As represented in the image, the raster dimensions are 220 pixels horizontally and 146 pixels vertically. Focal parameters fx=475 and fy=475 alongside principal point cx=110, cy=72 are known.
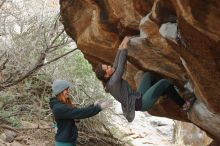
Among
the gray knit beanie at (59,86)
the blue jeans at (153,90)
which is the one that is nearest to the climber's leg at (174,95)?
the blue jeans at (153,90)

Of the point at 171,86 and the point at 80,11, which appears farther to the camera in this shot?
the point at 80,11

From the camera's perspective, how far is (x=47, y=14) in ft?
34.9

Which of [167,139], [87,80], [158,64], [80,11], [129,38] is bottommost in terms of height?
[167,139]

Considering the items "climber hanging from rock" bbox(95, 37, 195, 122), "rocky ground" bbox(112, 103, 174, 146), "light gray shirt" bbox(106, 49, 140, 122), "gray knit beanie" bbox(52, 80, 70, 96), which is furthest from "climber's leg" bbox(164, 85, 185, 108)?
"rocky ground" bbox(112, 103, 174, 146)

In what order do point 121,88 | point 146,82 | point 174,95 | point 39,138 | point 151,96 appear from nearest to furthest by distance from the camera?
point 121,88 → point 151,96 → point 174,95 → point 146,82 → point 39,138

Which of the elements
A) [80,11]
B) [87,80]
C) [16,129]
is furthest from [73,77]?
[80,11]

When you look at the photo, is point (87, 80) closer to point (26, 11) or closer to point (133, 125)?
point (26, 11)

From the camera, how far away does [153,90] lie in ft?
20.3

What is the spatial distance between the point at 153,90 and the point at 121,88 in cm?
47

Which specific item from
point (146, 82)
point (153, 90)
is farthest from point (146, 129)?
point (153, 90)

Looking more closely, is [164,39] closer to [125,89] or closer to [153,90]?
[153,90]

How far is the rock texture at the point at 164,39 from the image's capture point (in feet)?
14.8

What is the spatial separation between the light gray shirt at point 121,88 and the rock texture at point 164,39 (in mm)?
596

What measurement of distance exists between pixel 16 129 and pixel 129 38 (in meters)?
5.18
